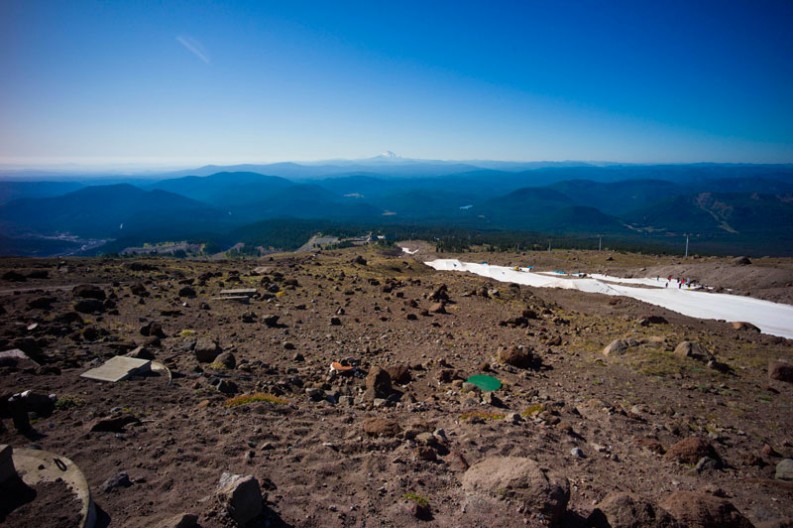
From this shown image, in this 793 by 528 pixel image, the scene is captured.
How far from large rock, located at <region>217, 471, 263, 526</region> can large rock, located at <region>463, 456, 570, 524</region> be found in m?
3.21

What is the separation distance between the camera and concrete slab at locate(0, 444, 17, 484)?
4992mm

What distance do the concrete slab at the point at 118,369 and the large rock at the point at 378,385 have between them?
19.6 feet

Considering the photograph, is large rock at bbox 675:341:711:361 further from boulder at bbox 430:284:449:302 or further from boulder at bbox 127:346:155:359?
boulder at bbox 127:346:155:359

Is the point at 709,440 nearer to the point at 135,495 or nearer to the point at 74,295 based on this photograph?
the point at 135,495

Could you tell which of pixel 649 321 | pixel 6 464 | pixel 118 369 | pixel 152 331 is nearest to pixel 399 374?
pixel 118 369

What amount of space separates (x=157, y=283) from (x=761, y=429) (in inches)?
1133

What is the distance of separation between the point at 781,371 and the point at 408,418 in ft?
41.5

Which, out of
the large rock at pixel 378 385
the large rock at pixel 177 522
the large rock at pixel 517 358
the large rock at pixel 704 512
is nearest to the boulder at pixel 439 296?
the large rock at pixel 517 358

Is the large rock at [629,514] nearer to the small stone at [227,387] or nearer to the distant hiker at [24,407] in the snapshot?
the small stone at [227,387]

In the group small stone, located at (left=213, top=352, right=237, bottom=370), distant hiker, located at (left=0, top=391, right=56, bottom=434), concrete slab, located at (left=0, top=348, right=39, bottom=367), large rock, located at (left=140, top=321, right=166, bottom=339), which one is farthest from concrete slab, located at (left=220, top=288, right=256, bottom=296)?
distant hiker, located at (left=0, top=391, right=56, bottom=434)

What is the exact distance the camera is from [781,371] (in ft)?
39.1

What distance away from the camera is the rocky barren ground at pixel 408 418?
216 inches

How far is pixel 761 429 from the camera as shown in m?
8.79

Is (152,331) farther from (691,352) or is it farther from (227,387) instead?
(691,352)
